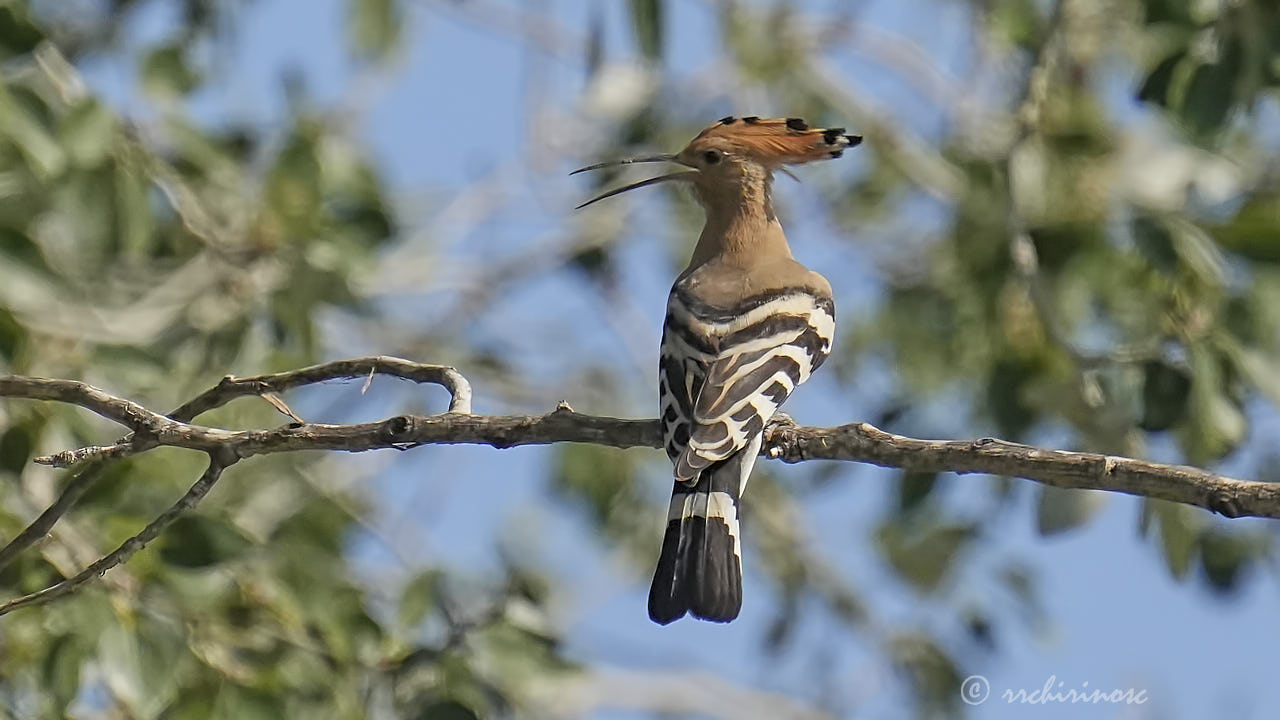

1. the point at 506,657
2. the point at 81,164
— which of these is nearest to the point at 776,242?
the point at 506,657

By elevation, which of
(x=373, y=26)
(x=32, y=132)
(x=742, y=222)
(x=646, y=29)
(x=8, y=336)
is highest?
(x=373, y=26)

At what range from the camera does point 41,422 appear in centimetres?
254

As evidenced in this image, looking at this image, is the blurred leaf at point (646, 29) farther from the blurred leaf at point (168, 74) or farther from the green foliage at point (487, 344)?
the blurred leaf at point (168, 74)

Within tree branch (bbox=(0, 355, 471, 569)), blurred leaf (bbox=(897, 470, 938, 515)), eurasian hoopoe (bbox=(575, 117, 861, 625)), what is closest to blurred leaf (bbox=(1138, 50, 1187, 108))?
eurasian hoopoe (bbox=(575, 117, 861, 625))

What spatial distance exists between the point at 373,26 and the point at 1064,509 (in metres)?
1.69

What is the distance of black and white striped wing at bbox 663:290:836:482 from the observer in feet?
8.22

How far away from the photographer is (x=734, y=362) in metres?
2.71

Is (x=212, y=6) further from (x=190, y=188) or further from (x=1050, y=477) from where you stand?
(x=1050, y=477)

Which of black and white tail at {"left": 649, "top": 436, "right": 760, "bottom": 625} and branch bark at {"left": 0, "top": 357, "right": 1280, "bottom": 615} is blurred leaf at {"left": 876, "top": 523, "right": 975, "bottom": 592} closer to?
black and white tail at {"left": 649, "top": 436, "right": 760, "bottom": 625}

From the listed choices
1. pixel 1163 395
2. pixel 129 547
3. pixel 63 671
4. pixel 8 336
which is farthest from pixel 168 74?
pixel 1163 395

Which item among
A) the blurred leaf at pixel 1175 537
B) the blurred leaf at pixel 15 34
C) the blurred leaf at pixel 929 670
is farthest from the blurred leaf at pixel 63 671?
the blurred leaf at pixel 929 670

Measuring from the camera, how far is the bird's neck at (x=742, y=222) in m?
3.26

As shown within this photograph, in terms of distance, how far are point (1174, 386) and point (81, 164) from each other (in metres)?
1.89

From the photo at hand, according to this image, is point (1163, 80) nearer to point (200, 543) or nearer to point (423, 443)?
point (423, 443)
